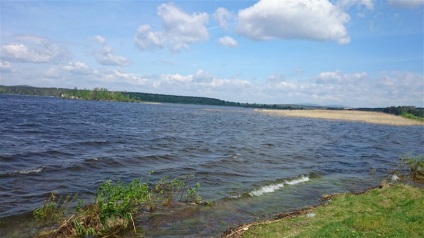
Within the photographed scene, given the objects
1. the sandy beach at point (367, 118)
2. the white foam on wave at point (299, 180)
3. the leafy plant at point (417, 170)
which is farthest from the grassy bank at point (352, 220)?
the sandy beach at point (367, 118)

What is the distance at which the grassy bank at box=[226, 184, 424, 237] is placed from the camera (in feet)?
32.9

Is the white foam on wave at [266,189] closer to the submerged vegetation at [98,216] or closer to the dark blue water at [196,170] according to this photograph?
the dark blue water at [196,170]

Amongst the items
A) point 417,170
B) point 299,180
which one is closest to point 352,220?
point 299,180

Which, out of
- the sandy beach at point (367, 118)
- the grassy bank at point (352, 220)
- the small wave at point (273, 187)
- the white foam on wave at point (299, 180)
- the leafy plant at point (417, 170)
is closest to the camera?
the grassy bank at point (352, 220)

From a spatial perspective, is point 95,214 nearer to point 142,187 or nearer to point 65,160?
point 142,187

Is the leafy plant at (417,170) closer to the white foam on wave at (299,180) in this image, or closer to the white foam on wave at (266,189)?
the white foam on wave at (299,180)

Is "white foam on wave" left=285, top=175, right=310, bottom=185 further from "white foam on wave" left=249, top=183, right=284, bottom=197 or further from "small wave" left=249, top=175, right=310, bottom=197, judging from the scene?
"white foam on wave" left=249, top=183, right=284, bottom=197

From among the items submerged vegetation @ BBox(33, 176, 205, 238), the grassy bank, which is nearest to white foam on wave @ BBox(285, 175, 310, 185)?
the grassy bank

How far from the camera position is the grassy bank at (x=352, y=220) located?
32.9ft

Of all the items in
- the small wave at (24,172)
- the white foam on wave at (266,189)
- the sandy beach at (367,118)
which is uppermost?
the sandy beach at (367,118)

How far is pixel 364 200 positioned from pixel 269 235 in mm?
6431

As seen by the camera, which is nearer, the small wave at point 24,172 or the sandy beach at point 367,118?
the small wave at point 24,172

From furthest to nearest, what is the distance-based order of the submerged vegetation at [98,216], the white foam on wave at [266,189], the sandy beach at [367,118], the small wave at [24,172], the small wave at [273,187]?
the sandy beach at [367,118], the small wave at [24,172], the small wave at [273,187], the white foam on wave at [266,189], the submerged vegetation at [98,216]

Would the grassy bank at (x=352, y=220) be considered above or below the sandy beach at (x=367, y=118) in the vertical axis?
below
